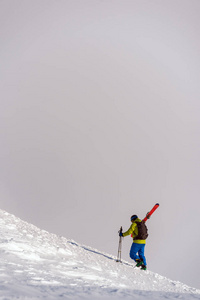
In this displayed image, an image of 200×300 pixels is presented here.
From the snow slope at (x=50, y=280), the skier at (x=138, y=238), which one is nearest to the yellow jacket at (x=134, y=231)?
the skier at (x=138, y=238)

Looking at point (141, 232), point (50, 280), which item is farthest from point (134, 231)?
point (50, 280)

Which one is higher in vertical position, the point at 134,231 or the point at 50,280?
the point at 134,231

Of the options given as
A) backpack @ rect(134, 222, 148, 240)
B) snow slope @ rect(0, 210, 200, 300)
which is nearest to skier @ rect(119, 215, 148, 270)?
backpack @ rect(134, 222, 148, 240)

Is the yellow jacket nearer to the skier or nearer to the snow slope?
the skier

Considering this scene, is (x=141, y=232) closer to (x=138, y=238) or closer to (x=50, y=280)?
(x=138, y=238)

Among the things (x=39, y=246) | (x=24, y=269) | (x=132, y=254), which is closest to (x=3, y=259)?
(x=24, y=269)

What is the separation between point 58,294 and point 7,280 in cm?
85

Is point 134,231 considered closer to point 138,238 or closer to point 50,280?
point 138,238

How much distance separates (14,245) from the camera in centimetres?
671

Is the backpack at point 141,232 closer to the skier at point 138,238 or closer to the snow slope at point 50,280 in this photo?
the skier at point 138,238

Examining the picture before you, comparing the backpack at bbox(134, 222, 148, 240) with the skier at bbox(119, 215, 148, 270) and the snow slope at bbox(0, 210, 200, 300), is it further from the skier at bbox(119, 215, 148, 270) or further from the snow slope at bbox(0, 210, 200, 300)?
the snow slope at bbox(0, 210, 200, 300)

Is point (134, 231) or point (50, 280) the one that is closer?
point (50, 280)

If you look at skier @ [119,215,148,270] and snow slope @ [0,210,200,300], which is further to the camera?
skier @ [119,215,148,270]

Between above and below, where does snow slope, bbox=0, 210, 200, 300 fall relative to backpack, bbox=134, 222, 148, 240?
below
